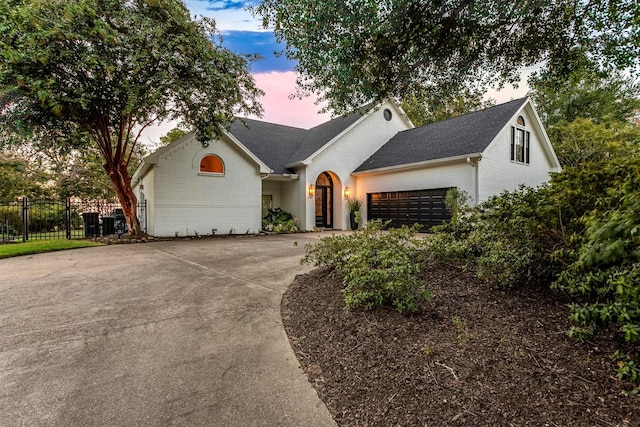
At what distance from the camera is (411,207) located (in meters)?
13.1

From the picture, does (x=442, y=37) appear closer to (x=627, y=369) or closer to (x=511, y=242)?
(x=511, y=242)

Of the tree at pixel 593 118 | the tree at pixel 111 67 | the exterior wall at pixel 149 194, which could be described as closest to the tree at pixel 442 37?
the tree at pixel 111 67

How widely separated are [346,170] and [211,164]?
22.3 feet

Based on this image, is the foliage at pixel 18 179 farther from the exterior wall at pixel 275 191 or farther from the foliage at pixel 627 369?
the foliage at pixel 627 369

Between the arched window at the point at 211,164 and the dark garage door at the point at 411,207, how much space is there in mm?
7524

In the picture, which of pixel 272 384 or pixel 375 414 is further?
pixel 272 384

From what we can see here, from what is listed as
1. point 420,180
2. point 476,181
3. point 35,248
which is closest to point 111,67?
point 35,248

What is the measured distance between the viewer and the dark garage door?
12.1 meters

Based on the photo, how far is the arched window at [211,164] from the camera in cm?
1210

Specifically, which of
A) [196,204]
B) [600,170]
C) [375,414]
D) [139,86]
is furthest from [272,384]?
[196,204]

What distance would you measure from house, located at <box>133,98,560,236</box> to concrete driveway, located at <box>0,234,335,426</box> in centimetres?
670

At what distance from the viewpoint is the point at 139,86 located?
8266mm

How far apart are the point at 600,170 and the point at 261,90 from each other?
9.96 meters

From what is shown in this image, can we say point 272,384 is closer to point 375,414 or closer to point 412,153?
point 375,414
